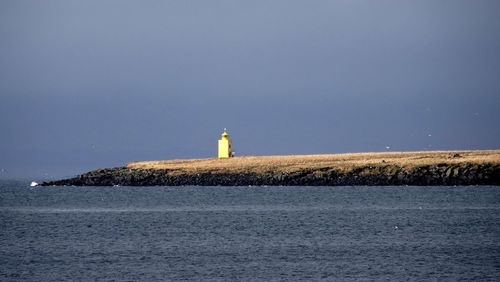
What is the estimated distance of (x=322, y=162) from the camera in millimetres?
112688

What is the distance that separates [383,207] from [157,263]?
3492 centimetres

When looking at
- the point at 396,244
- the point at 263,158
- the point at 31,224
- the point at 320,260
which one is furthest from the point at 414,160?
the point at 320,260

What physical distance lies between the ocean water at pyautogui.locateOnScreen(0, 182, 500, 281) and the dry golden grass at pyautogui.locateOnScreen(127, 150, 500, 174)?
19.4 metres

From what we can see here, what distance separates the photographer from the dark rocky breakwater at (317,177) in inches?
3780

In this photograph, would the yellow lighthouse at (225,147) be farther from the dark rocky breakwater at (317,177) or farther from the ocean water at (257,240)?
the ocean water at (257,240)

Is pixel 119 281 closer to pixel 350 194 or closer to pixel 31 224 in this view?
pixel 31 224

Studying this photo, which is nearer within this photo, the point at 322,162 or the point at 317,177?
the point at 317,177

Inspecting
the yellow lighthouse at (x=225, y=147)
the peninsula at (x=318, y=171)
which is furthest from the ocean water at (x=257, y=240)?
the yellow lighthouse at (x=225, y=147)

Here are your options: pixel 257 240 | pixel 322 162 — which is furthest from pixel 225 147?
pixel 257 240

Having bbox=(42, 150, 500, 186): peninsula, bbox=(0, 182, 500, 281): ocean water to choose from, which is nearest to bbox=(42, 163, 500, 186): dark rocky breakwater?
bbox=(42, 150, 500, 186): peninsula

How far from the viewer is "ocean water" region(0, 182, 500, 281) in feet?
124

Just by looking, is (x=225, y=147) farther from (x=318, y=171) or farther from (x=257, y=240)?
(x=257, y=240)

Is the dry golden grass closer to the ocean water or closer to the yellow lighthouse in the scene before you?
the yellow lighthouse

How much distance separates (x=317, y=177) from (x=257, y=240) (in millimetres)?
55665
